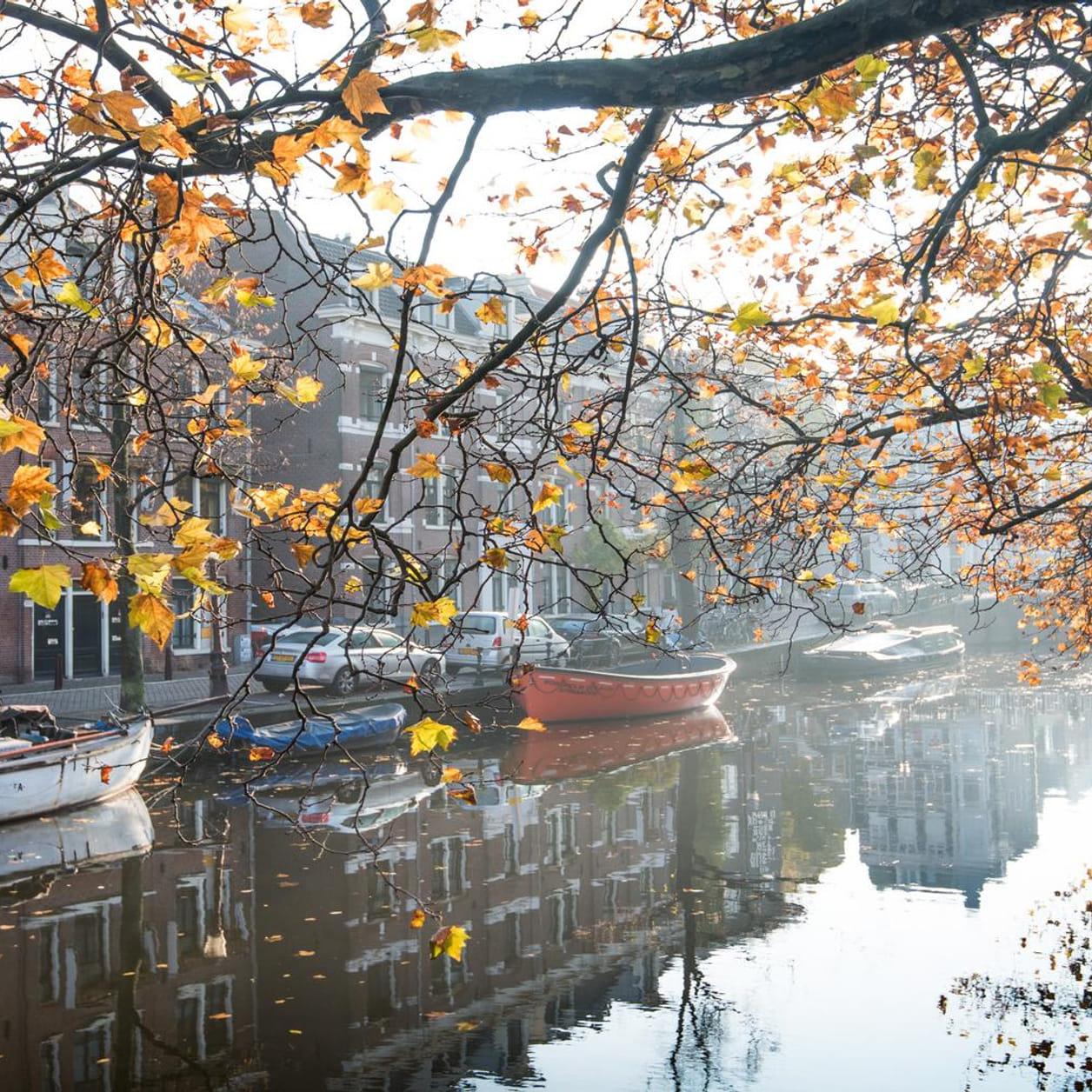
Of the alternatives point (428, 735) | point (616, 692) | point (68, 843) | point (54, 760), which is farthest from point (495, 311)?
point (616, 692)

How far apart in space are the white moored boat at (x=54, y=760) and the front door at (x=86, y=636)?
9941 millimetres

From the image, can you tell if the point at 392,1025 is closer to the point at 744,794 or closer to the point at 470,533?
the point at 470,533

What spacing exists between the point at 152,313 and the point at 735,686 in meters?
30.0

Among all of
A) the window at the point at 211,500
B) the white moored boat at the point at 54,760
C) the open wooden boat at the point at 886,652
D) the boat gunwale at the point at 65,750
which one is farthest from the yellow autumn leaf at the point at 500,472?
the open wooden boat at the point at 886,652

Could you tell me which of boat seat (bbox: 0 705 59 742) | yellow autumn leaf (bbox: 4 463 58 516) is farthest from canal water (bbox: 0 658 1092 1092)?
yellow autumn leaf (bbox: 4 463 58 516)

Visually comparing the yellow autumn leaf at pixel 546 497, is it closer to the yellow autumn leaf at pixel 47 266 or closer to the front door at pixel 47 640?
the yellow autumn leaf at pixel 47 266

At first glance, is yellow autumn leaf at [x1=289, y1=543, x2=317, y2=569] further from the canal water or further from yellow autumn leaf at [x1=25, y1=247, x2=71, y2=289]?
yellow autumn leaf at [x1=25, y1=247, x2=71, y2=289]

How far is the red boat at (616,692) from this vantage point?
22906 millimetres

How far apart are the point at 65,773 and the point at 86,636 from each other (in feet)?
37.2

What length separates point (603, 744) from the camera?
21953 mm

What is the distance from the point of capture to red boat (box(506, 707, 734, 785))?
62.1 feet

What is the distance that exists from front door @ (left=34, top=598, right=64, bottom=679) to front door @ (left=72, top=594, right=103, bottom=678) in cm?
31

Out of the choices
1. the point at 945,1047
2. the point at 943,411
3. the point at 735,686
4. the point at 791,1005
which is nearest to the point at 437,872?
the point at 791,1005

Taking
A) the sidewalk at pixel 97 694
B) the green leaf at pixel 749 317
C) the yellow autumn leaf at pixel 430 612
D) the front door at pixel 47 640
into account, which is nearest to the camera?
the green leaf at pixel 749 317
